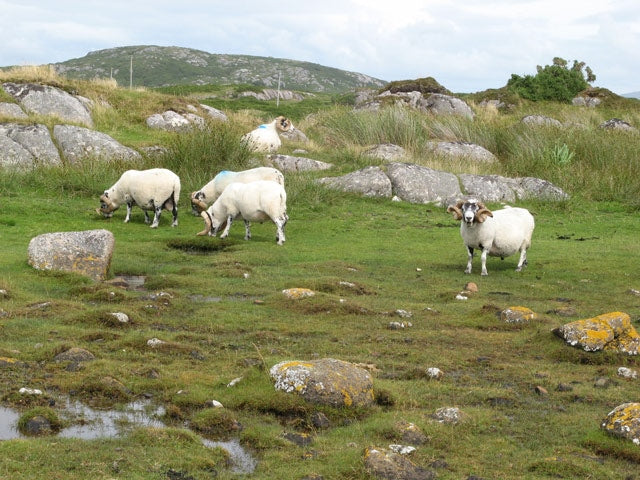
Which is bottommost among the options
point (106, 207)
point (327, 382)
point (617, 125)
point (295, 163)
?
point (327, 382)

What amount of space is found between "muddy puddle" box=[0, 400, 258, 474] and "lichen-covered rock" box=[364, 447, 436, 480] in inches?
40.6

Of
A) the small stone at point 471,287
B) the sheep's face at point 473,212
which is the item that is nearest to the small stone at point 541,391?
the small stone at point 471,287

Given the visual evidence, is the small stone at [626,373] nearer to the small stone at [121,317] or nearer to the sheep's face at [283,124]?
the small stone at [121,317]

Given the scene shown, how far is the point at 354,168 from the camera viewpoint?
3172 centimetres

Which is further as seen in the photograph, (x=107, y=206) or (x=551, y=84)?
(x=551, y=84)

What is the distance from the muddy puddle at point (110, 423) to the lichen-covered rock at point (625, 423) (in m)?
3.28

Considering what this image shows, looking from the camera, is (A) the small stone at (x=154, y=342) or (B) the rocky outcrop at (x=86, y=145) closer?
(A) the small stone at (x=154, y=342)

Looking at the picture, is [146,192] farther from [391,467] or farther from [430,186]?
[391,467]

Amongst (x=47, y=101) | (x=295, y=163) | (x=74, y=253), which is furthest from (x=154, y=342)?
(x=47, y=101)

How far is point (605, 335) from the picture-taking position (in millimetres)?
10578

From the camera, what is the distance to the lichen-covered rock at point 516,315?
40.8 ft

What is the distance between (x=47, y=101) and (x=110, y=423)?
29.6m

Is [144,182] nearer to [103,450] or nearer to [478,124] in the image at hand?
[103,450]

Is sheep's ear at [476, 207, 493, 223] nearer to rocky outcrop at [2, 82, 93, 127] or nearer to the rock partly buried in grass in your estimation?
the rock partly buried in grass
